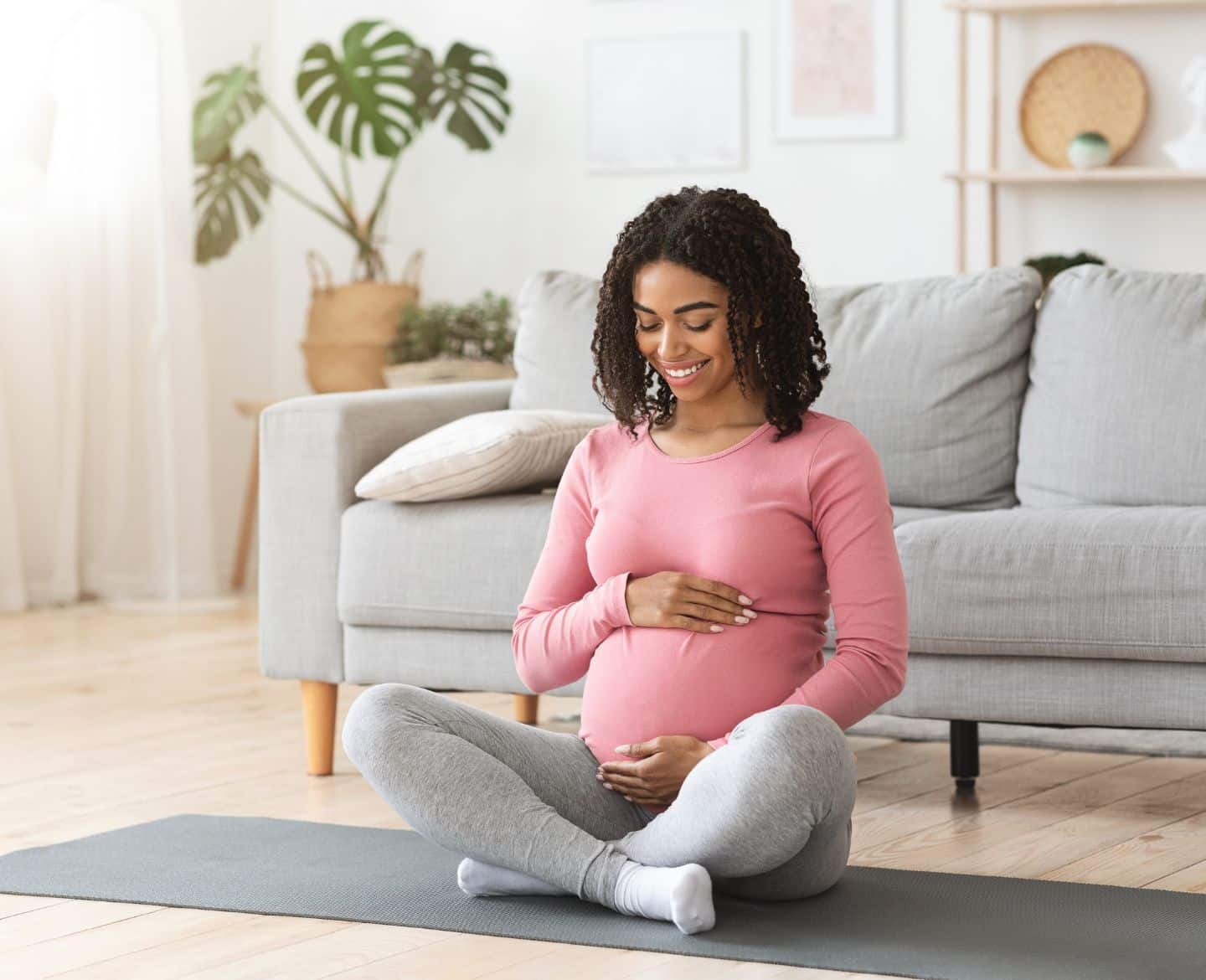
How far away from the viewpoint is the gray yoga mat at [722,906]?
1853mm

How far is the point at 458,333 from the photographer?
16.4ft

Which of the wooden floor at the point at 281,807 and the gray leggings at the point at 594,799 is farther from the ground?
the gray leggings at the point at 594,799

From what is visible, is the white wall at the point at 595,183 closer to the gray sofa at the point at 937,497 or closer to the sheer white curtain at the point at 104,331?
the sheer white curtain at the point at 104,331

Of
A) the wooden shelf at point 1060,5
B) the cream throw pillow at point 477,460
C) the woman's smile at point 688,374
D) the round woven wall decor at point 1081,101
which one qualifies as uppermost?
the wooden shelf at point 1060,5

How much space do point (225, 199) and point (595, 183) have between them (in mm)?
1007

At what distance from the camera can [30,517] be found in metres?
4.98

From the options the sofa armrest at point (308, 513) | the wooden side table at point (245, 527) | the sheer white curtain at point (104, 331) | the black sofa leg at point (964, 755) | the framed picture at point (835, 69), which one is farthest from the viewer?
the wooden side table at point (245, 527)

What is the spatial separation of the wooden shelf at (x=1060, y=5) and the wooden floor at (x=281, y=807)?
2181mm

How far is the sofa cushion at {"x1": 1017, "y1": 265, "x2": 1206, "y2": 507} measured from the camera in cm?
285

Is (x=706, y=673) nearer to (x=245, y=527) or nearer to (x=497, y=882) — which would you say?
(x=497, y=882)

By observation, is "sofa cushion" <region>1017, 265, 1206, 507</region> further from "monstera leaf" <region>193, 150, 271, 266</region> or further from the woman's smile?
"monstera leaf" <region>193, 150, 271, 266</region>

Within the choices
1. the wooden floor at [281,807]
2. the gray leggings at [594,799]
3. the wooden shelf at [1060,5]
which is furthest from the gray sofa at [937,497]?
the wooden shelf at [1060,5]

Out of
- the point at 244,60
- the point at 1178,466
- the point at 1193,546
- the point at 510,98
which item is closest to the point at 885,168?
the point at 510,98

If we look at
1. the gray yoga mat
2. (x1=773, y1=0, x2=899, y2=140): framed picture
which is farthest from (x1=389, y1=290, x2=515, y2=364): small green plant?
the gray yoga mat
